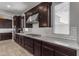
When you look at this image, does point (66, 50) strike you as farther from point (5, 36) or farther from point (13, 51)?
point (5, 36)

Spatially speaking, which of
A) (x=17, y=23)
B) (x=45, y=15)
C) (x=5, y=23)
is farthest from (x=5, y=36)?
(x=45, y=15)

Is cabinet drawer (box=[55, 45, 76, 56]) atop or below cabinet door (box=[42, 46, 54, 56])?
atop

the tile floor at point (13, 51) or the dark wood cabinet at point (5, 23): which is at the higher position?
the dark wood cabinet at point (5, 23)

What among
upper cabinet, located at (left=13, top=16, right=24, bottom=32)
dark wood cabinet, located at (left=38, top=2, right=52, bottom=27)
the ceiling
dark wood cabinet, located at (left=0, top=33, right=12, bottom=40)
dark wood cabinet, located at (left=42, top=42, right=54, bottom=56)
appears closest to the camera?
dark wood cabinet, located at (left=42, top=42, right=54, bottom=56)

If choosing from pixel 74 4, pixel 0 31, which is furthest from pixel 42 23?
pixel 0 31

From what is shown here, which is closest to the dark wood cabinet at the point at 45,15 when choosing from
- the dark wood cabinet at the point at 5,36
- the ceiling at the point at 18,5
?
the ceiling at the point at 18,5

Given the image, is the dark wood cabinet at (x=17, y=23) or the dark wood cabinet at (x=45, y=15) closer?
the dark wood cabinet at (x=45, y=15)

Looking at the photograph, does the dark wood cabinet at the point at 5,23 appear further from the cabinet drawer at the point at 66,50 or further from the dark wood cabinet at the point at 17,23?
the cabinet drawer at the point at 66,50

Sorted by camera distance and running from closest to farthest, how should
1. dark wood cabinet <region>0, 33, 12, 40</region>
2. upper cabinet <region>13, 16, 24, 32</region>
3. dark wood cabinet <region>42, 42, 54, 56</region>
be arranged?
dark wood cabinet <region>42, 42, 54, 56</region> → dark wood cabinet <region>0, 33, 12, 40</region> → upper cabinet <region>13, 16, 24, 32</region>

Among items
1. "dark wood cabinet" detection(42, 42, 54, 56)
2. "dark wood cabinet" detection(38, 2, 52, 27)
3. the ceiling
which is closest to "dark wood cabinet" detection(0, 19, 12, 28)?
the ceiling

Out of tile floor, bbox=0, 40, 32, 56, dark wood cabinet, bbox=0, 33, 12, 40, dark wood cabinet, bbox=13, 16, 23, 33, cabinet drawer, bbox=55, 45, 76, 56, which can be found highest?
dark wood cabinet, bbox=13, 16, 23, 33

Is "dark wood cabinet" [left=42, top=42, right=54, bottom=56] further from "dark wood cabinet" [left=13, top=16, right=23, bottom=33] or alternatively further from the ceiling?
"dark wood cabinet" [left=13, top=16, right=23, bottom=33]

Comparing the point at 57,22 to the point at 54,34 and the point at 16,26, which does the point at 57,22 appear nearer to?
the point at 54,34

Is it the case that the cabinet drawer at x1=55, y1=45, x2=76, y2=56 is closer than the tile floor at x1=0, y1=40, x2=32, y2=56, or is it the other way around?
the cabinet drawer at x1=55, y1=45, x2=76, y2=56
